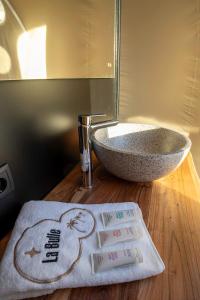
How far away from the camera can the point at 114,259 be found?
41cm

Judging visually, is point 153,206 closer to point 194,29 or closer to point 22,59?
point 22,59

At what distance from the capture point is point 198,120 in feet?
3.67

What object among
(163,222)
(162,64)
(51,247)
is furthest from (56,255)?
(162,64)

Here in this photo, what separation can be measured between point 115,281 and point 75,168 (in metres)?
0.55

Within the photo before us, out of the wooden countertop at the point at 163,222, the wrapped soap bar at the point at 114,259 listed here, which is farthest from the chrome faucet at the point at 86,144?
the wrapped soap bar at the point at 114,259

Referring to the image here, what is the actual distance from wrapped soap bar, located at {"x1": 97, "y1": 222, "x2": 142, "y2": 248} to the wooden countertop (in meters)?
0.05

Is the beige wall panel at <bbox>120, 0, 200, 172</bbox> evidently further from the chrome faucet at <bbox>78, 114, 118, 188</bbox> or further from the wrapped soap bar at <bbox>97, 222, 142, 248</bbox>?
the wrapped soap bar at <bbox>97, 222, 142, 248</bbox>

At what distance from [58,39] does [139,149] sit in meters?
0.56

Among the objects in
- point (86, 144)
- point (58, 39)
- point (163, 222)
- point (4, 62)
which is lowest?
point (163, 222)

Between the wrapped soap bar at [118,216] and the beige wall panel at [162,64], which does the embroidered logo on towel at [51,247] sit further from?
the beige wall panel at [162,64]

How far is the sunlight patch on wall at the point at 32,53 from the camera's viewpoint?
0.54 meters

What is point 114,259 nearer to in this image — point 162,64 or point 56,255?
point 56,255

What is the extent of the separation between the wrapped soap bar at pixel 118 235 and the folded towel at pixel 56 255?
10 millimetres

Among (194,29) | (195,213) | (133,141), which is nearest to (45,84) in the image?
(133,141)
